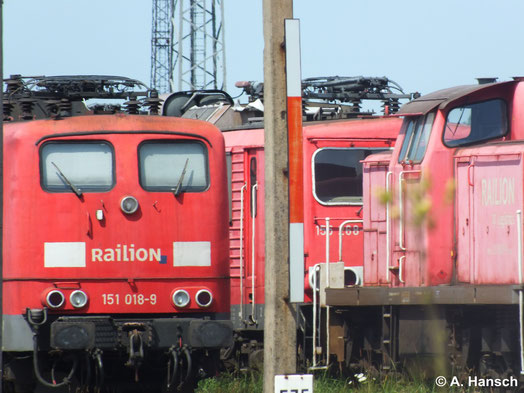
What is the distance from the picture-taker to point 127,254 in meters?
10.3

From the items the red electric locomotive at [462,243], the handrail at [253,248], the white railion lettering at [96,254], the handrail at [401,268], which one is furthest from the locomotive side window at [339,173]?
the white railion lettering at [96,254]

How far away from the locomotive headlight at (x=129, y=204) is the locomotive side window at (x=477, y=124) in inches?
133

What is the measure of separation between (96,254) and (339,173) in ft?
13.4

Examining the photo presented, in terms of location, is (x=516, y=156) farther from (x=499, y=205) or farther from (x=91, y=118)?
(x=91, y=118)

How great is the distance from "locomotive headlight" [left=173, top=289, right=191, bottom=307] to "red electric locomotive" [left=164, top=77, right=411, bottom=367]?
222cm

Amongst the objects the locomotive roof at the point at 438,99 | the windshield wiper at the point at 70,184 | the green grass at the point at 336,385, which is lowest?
the green grass at the point at 336,385

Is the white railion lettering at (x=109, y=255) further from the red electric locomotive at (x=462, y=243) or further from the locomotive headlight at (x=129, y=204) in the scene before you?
the red electric locomotive at (x=462, y=243)

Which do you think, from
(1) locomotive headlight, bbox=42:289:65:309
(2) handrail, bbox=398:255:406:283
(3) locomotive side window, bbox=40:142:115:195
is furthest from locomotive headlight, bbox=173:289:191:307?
(2) handrail, bbox=398:255:406:283

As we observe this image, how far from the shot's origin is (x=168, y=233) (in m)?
10.4

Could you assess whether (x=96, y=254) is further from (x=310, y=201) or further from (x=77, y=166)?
(x=310, y=201)

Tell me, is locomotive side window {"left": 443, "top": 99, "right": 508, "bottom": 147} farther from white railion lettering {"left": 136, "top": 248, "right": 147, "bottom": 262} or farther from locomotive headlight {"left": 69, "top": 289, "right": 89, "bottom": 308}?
locomotive headlight {"left": 69, "top": 289, "right": 89, "bottom": 308}

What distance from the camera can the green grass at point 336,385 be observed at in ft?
35.1

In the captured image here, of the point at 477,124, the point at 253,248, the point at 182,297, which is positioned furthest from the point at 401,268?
the point at 253,248

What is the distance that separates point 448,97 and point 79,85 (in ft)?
16.5
